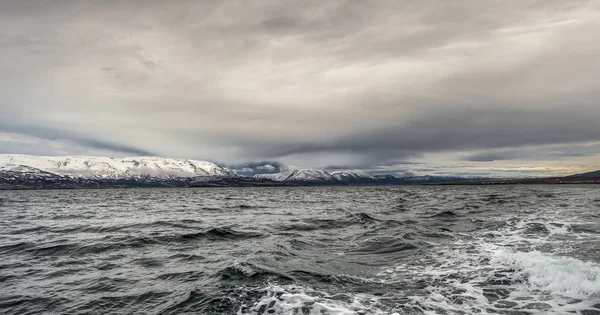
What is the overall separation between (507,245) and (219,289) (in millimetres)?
15117

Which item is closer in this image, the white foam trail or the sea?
the white foam trail

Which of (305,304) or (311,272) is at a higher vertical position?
(305,304)

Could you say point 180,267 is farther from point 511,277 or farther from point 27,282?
point 511,277

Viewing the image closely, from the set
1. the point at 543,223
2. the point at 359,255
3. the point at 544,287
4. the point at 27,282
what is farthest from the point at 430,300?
the point at 543,223

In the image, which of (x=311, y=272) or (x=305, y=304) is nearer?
(x=305, y=304)

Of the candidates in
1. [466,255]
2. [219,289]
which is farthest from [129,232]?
[466,255]

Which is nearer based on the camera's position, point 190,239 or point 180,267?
point 180,267

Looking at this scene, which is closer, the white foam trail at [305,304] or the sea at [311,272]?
the white foam trail at [305,304]

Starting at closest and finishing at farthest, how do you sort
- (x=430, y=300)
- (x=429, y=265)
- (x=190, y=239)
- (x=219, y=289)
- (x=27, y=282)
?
(x=430, y=300)
(x=219, y=289)
(x=27, y=282)
(x=429, y=265)
(x=190, y=239)

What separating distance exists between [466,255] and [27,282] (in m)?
18.8

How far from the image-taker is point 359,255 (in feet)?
51.2

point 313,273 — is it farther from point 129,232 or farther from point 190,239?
point 129,232

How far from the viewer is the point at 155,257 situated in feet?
52.2

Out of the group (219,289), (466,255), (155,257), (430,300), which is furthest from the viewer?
(155,257)
